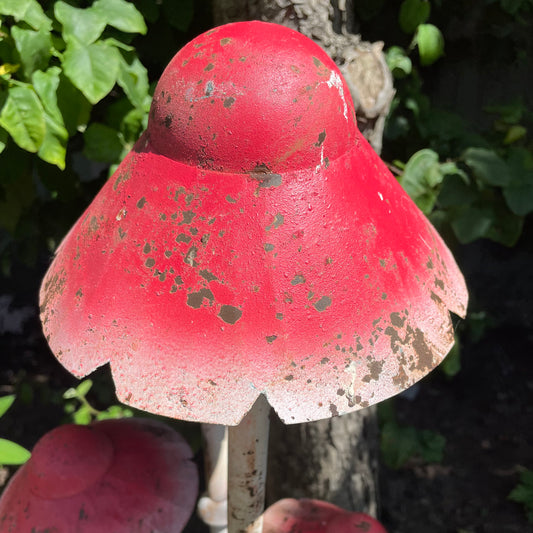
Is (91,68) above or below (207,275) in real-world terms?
below

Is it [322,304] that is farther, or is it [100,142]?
[100,142]

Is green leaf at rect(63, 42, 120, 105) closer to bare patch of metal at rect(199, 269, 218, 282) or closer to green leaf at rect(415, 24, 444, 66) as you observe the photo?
bare patch of metal at rect(199, 269, 218, 282)

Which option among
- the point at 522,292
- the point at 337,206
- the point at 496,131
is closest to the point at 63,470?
the point at 337,206

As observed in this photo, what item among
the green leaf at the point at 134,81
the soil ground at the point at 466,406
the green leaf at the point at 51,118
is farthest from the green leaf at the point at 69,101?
the soil ground at the point at 466,406

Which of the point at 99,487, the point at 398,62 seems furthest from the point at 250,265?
the point at 398,62

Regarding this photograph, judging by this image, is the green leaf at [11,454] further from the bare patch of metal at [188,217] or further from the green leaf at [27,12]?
the green leaf at [27,12]

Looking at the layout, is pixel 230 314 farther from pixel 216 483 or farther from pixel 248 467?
pixel 216 483

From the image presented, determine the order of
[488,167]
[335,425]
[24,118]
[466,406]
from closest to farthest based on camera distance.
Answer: [24,118] < [488,167] < [335,425] < [466,406]
